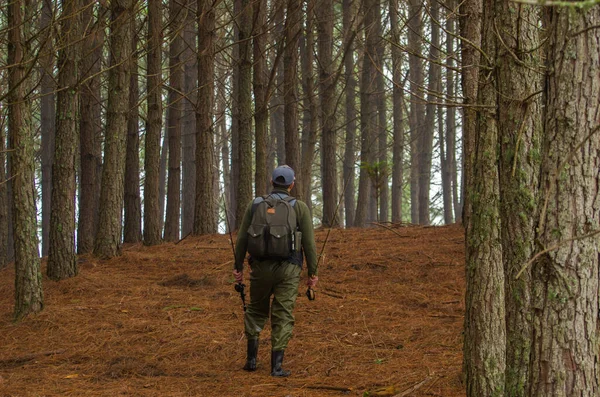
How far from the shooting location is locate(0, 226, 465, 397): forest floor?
658cm

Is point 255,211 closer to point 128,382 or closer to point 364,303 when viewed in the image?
point 128,382

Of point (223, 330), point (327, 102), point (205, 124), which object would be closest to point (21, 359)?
point (223, 330)

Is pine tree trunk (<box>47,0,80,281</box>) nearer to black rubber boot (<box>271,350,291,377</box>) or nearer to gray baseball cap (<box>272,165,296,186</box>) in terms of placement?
gray baseball cap (<box>272,165,296,186</box>)

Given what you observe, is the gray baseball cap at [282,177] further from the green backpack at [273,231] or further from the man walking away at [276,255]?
the green backpack at [273,231]

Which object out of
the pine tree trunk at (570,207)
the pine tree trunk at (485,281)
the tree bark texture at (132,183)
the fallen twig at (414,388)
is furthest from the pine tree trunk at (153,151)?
the pine tree trunk at (570,207)

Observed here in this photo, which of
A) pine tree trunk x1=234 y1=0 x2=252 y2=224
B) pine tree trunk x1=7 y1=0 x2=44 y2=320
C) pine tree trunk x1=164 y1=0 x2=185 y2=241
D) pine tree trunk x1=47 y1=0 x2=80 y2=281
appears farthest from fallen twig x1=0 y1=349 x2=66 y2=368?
pine tree trunk x1=164 y1=0 x2=185 y2=241

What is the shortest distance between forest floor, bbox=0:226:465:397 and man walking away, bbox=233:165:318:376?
0.41 m

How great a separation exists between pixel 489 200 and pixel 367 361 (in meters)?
2.60

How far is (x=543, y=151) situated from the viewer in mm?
3311

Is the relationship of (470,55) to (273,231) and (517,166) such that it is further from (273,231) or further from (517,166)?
(273,231)

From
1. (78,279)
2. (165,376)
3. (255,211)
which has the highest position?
(255,211)

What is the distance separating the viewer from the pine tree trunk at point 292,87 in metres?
14.5

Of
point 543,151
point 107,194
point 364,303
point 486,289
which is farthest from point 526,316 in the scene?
point 107,194

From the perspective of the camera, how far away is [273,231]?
22.4 ft
